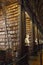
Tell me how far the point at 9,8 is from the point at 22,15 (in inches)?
76.0

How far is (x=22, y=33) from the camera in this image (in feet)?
18.4

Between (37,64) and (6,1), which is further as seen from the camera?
(6,1)

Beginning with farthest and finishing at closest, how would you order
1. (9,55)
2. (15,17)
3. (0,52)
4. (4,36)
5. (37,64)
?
(4,36)
(15,17)
(0,52)
(9,55)
(37,64)

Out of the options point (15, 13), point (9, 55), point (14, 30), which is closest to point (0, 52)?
point (9, 55)

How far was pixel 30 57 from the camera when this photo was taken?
4766mm

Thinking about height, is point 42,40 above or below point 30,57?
above

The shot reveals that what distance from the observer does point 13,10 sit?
7.10m

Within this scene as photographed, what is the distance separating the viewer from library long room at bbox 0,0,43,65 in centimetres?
414

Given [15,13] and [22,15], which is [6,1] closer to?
[15,13]

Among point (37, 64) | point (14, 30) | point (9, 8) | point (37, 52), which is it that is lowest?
point (37, 64)

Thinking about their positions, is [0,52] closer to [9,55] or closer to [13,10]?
[9,55]

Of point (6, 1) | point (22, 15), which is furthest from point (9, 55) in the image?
point (6, 1)

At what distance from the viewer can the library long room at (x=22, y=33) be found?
4.14 m

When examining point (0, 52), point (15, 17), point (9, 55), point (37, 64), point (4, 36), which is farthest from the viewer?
point (4, 36)
